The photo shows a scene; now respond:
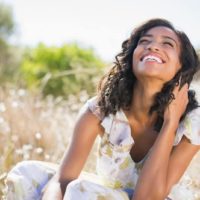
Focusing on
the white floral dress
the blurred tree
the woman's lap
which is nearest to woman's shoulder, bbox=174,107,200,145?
the white floral dress

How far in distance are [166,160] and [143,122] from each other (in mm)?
312

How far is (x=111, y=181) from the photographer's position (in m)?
3.45

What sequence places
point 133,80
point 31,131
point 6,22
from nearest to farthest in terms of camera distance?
point 133,80 → point 31,131 → point 6,22

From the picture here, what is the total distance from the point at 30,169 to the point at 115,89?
66 centimetres

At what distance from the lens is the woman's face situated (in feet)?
10.5

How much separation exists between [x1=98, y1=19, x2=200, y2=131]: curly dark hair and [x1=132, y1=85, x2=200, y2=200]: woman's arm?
0.06m

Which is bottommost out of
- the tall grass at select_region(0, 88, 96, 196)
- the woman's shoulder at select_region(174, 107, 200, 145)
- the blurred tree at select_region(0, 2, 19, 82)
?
the blurred tree at select_region(0, 2, 19, 82)

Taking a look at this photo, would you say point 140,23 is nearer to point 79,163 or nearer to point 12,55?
point 79,163

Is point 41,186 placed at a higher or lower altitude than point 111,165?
lower

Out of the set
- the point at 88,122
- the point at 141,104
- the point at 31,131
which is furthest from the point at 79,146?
the point at 31,131

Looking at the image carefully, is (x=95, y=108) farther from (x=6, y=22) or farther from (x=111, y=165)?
(x=6, y=22)

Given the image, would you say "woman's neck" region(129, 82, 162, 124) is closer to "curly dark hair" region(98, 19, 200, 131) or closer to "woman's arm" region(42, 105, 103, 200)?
"curly dark hair" region(98, 19, 200, 131)

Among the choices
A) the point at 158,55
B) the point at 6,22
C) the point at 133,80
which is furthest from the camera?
the point at 6,22

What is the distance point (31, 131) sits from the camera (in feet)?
18.4
